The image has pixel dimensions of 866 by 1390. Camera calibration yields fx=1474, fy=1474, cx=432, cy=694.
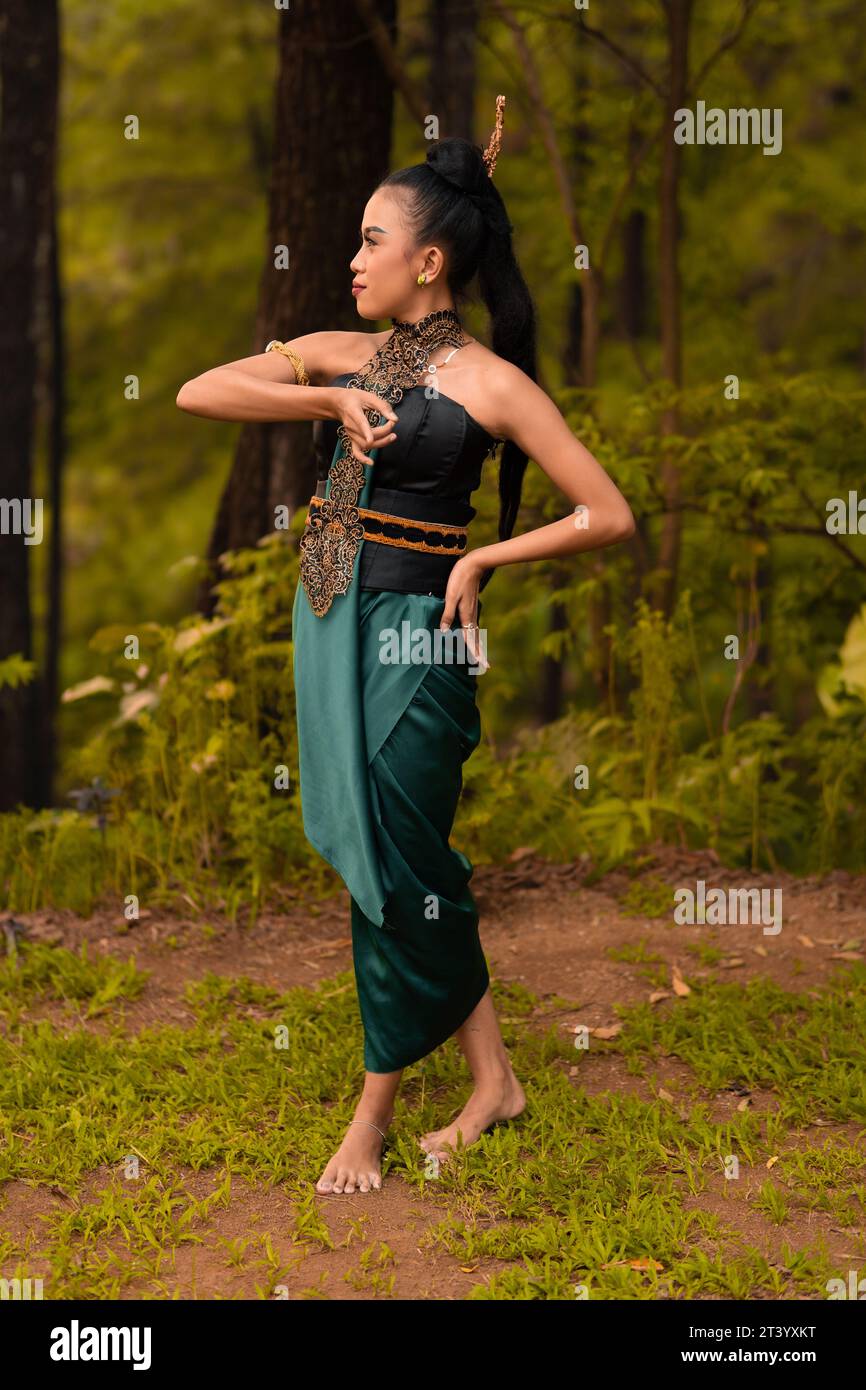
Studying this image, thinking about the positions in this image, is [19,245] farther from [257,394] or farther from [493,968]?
[257,394]

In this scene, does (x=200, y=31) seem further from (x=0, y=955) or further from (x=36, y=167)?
(x=0, y=955)

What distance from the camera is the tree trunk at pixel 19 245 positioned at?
855cm

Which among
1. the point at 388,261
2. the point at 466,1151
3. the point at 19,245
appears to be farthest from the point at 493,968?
the point at 19,245

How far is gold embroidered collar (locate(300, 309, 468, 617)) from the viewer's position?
362 centimetres

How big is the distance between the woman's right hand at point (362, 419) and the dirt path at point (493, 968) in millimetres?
1838

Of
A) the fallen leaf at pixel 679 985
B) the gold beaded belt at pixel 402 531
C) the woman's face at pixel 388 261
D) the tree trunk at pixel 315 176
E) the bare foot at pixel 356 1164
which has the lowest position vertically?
the bare foot at pixel 356 1164

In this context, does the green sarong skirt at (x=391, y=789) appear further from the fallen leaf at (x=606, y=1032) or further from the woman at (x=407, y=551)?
the fallen leaf at (x=606, y=1032)

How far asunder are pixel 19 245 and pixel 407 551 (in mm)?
5893

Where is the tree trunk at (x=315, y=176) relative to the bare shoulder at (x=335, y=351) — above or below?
above

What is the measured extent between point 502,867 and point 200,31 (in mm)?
8464

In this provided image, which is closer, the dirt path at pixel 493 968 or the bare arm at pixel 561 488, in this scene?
the dirt path at pixel 493 968

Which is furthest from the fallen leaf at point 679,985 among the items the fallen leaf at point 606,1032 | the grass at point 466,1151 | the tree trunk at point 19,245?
the tree trunk at point 19,245

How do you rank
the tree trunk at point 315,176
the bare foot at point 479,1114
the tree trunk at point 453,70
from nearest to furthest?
1. the bare foot at point 479,1114
2. the tree trunk at point 315,176
3. the tree trunk at point 453,70

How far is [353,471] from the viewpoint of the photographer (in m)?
3.66
